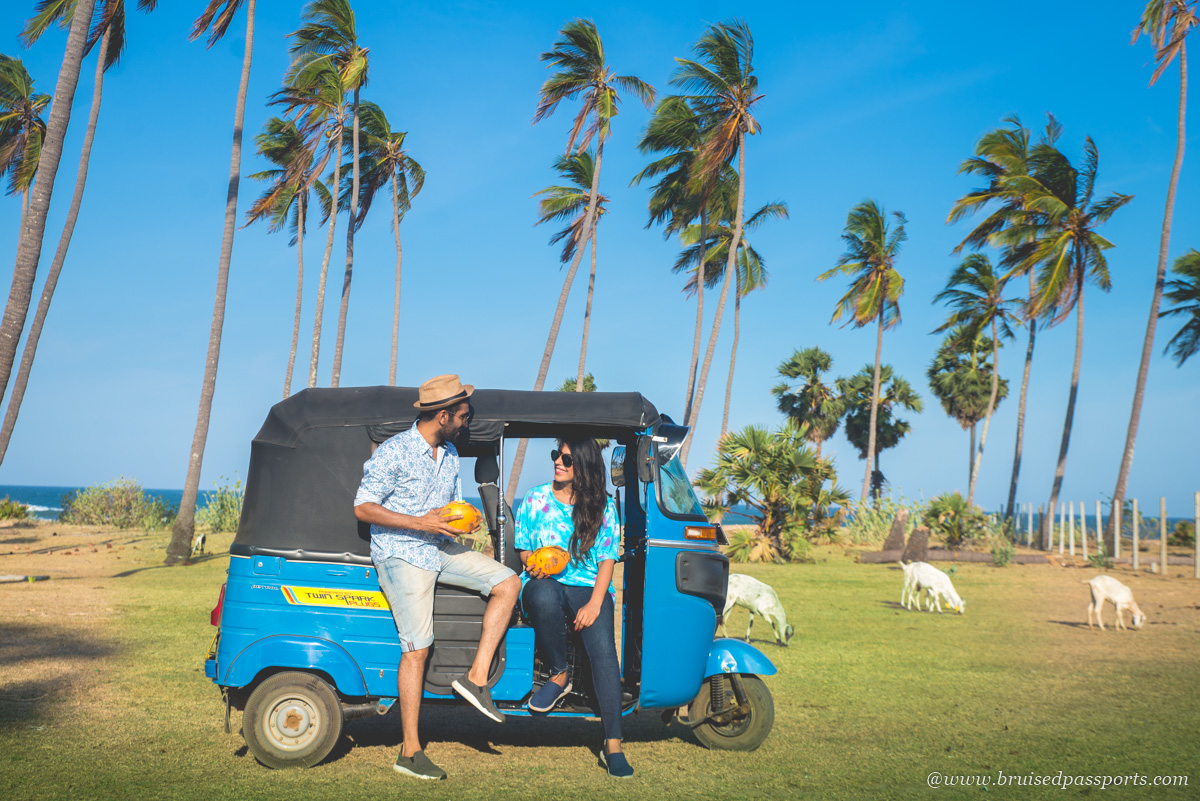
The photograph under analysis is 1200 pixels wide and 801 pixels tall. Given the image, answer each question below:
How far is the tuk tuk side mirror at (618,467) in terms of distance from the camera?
5.61m

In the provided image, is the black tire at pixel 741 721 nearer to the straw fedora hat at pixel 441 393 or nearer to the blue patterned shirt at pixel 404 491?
the blue patterned shirt at pixel 404 491

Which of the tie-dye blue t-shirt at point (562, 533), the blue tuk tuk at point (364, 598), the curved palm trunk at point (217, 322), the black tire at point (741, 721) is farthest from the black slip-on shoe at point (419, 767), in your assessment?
the curved palm trunk at point (217, 322)

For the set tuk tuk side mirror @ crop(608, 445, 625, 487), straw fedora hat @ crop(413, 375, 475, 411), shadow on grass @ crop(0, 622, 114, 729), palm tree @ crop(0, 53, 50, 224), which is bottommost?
shadow on grass @ crop(0, 622, 114, 729)

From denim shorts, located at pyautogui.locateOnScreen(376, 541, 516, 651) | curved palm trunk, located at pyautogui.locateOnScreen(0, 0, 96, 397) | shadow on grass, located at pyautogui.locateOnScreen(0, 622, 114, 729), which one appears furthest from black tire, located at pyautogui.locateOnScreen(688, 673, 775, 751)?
curved palm trunk, located at pyautogui.locateOnScreen(0, 0, 96, 397)

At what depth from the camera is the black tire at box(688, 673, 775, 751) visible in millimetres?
5531

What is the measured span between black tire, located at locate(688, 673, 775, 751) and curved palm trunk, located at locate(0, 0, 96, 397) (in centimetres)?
1033

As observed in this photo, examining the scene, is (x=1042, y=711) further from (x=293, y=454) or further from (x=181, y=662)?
(x=181, y=662)

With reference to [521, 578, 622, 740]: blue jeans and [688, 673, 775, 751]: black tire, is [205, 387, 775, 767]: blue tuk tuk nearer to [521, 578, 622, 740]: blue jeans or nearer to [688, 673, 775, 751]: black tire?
[688, 673, 775, 751]: black tire

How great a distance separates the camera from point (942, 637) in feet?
35.8

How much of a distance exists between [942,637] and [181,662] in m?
9.16

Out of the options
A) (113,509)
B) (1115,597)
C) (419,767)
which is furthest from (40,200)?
(113,509)

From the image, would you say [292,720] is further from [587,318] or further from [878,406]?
[878,406]

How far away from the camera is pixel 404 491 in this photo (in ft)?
16.0

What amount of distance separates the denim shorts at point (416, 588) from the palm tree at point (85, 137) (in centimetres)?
1642
